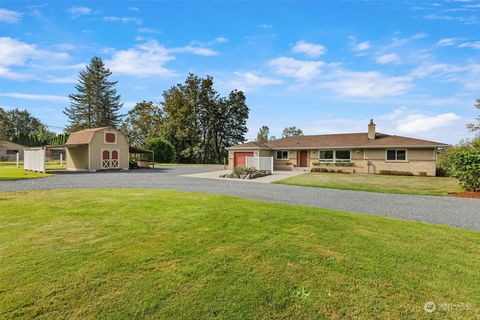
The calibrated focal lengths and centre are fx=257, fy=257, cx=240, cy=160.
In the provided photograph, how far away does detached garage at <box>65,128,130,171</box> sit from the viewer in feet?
80.6

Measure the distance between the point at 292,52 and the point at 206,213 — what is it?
13.8m

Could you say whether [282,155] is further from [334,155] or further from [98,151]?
[98,151]

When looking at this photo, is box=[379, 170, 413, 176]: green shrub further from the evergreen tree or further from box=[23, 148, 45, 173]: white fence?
the evergreen tree

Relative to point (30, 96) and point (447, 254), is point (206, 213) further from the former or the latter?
point (30, 96)

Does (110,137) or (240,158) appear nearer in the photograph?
(110,137)

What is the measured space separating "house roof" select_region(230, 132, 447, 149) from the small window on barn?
12.9 m

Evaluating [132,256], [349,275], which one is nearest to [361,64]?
[349,275]

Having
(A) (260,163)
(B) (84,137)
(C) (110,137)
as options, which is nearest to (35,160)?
(B) (84,137)

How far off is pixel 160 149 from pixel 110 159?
16.2 meters

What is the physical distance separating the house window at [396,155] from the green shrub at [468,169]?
9.98m

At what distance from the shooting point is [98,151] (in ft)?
82.2

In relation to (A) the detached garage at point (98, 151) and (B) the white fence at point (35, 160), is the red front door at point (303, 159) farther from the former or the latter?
(B) the white fence at point (35, 160)

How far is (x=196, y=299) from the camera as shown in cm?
282

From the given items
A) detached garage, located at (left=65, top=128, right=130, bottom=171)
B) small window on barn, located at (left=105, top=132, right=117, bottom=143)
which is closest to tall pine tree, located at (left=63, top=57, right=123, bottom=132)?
detached garage, located at (left=65, top=128, right=130, bottom=171)
